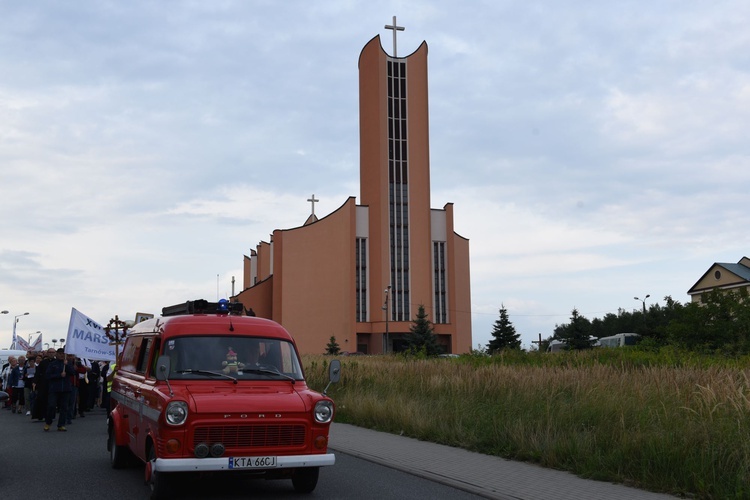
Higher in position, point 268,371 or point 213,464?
point 268,371

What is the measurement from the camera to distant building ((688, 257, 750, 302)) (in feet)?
275

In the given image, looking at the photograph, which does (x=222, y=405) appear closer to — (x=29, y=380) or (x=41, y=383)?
(x=41, y=383)

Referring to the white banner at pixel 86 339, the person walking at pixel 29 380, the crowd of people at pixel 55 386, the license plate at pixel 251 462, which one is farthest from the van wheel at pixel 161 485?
the white banner at pixel 86 339

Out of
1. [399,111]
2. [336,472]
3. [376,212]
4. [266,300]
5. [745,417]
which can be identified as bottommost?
[336,472]

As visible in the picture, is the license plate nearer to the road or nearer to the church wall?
the road

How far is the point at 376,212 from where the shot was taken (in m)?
75.2

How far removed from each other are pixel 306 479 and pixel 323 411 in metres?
0.91

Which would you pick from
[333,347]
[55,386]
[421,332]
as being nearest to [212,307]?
[55,386]

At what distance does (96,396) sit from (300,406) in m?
19.0

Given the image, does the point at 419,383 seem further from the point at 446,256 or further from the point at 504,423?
the point at 446,256

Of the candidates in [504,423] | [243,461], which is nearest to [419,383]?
[504,423]

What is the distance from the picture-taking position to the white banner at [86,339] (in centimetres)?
2233

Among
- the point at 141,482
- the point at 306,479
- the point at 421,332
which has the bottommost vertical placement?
the point at 141,482

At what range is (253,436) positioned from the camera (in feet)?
25.5
